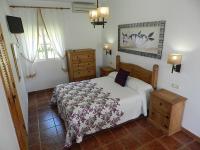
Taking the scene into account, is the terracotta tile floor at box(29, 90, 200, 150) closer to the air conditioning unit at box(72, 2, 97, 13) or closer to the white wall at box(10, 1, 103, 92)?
the white wall at box(10, 1, 103, 92)

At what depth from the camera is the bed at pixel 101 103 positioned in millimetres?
2564

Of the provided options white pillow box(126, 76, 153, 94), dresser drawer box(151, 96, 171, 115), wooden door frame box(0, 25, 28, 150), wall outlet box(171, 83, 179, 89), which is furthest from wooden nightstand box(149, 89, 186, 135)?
wooden door frame box(0, 25, 28, 150)

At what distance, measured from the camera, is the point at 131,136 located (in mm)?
2738

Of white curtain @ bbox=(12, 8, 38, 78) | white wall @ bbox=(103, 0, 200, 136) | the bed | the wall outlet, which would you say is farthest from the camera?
white curtain @ bbox=(12, 8, 38, 78)

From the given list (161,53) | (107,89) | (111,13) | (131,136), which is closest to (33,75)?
(107,89)

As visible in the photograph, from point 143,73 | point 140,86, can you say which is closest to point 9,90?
point 140,86

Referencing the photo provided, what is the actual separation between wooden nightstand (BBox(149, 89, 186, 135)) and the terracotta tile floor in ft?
0.49

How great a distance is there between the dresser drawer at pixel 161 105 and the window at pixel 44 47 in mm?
3539

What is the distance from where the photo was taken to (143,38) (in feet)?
11.3

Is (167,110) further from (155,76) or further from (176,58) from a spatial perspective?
(176,58)

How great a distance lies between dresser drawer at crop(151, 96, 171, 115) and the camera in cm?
261

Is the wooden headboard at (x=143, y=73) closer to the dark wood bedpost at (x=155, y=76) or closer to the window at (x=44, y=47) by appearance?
the dark wood bedpost at (x=155, y=76)

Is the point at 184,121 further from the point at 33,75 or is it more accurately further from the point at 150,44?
the point at 33,75

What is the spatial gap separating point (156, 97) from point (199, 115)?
768 mm
